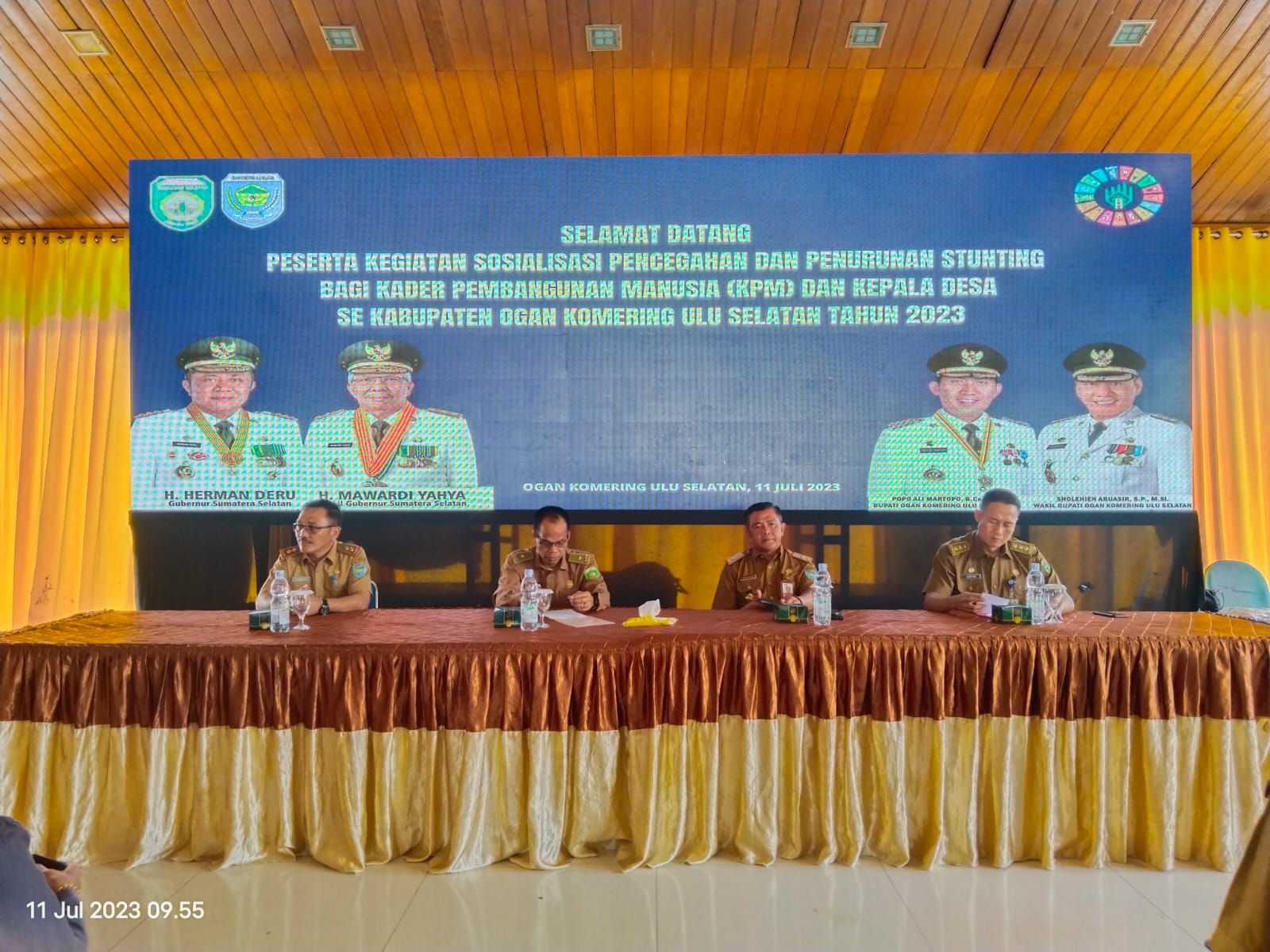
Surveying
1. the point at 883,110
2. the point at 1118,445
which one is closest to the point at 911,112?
the point at 883,110

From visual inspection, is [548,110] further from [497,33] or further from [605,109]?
[497,33]

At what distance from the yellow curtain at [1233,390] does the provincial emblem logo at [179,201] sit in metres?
5.67

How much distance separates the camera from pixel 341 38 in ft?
11.1

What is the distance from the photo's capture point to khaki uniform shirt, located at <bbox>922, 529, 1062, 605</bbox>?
3047mm

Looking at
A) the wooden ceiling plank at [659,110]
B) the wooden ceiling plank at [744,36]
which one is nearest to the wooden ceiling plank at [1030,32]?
the wooden ceiling plank at [744,36]

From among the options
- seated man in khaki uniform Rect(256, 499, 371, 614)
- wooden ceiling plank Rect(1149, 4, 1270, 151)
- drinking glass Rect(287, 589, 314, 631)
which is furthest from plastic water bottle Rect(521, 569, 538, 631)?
wooden ceiling plank Rect(1149, 4, 1270, 151)

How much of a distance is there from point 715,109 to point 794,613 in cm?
264

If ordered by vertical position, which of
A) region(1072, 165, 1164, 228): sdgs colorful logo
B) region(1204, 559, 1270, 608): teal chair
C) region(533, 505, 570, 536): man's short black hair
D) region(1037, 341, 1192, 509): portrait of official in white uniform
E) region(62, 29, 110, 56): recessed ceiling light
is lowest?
region(1204, 559, 1270, 608): teal chair

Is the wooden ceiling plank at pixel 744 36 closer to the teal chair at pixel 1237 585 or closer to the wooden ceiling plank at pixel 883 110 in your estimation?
the wooden ceiling plank at pixel 883 110

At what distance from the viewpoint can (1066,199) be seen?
3.99 meters

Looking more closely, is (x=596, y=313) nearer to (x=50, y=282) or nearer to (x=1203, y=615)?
(x=1203, y=615)

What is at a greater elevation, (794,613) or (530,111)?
(530,111)

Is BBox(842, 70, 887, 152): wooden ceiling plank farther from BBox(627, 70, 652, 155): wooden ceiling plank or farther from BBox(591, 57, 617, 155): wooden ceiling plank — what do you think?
BBox(591, 57, 617, 155): wooden ceiling plank

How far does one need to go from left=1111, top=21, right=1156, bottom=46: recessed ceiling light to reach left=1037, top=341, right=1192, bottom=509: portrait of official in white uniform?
140 centimetres
